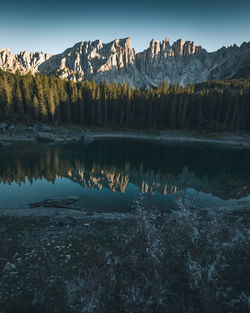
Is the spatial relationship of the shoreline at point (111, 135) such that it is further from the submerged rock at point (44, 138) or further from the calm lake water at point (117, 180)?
the calm lake water at point (117, 180)

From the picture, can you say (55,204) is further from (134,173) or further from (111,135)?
(111,135)

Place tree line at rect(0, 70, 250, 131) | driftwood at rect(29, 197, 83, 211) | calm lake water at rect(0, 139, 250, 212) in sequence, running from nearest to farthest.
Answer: driftwood at rect(29, 197, 83, 211), calm lake water at rect(0, 139, 250, 212), tree line at rect(0, 70, 250, 131)

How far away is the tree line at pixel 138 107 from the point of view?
6875 centimetres

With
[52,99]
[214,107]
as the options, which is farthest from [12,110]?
[214,107]

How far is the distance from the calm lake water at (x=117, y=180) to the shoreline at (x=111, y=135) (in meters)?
19.2

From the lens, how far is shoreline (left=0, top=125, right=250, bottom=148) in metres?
50.8

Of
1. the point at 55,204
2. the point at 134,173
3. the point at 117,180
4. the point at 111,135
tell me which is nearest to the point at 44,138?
the point at 111,135

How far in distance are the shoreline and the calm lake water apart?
62.9 feet

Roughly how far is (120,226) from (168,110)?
75.3 metres

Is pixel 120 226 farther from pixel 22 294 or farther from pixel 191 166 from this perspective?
pixel 191 166

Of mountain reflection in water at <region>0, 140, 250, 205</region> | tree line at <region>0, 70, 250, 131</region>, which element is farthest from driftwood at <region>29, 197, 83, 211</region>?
tree line at <region>0, 70, 250, 131</region>

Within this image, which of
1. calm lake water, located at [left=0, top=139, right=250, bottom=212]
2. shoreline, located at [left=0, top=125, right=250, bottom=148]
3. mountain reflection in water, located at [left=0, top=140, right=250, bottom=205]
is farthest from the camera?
shoreline, located at [left=0, top=125, right=250, bottom=148]

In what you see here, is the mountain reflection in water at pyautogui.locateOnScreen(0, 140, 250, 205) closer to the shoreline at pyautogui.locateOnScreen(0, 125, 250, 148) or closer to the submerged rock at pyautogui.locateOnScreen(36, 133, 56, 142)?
the submerged rock at pyautogui.locateOnScreen(36, 133, 56, 142)

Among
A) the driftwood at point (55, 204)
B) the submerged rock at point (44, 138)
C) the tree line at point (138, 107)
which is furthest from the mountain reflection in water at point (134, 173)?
the tree line at point (138, 107)
